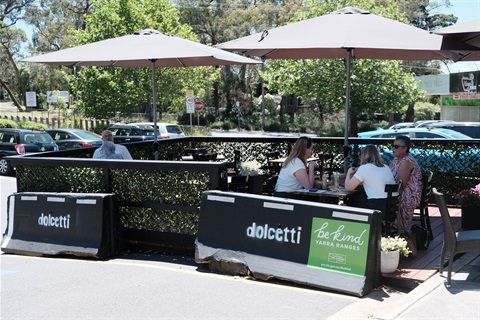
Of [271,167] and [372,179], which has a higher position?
[372,179]

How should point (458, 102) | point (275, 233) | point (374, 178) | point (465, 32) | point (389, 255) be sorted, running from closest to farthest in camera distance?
point (389, 255)
point (275, 233)
point (465, 32)
point (374, 178)
point (458, 102)

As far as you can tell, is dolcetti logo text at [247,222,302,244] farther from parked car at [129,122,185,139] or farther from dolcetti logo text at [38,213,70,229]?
parked car at [129,122,185,139]

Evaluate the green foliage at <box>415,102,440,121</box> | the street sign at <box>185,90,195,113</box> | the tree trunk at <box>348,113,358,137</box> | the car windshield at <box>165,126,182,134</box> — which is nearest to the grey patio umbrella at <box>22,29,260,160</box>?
the car windshield at <box>165,126,182,134</box>

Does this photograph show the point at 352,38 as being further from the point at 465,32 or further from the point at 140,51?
the point at 140,51

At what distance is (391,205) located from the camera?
24.4 feet

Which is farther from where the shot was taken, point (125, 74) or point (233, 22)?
point (233, 22)

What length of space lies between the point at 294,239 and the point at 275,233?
0.84 feet

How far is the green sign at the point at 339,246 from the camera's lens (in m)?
6.43

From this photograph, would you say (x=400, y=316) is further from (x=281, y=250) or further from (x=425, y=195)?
(x=425, y=195)

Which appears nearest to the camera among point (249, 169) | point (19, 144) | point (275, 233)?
point (275, 233)

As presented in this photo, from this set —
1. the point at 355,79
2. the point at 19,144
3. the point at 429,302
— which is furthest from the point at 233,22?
the point at 429,302

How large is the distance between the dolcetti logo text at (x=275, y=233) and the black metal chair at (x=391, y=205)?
4.10ft

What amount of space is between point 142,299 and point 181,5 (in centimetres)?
5579

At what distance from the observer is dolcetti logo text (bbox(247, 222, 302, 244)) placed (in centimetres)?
691
